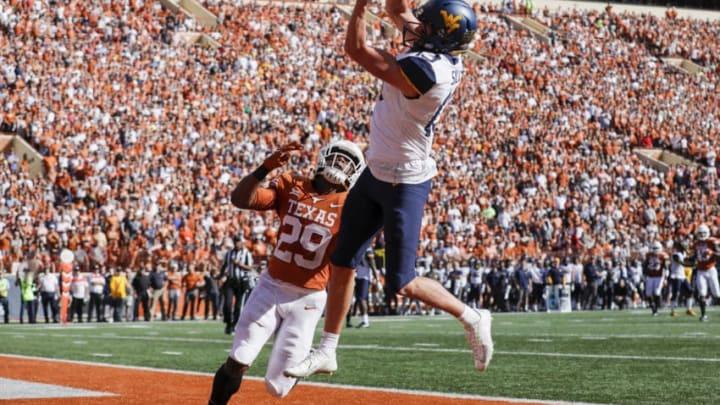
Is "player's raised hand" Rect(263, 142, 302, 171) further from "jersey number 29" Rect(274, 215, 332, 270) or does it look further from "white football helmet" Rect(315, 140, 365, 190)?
"jersey number 29" Rect(274, 215, 332, 270)

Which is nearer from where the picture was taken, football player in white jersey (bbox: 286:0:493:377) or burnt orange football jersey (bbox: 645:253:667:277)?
football player in white jersey (bbox: 286:0:493:377)

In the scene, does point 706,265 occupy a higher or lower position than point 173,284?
higher

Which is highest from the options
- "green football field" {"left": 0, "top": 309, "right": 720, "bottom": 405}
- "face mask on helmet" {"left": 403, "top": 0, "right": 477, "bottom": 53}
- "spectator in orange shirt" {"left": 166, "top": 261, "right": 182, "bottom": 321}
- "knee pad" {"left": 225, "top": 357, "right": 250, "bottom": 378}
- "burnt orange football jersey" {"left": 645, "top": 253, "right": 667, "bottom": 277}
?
"face mask on helmet" {"left": 403, "top": 0, "right": 477, "bottom": 53}

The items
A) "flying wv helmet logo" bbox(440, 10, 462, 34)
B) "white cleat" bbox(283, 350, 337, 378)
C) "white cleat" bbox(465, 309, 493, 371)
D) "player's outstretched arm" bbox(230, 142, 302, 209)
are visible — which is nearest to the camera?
"flying wv helmet logo" bbox(440, 10, 462, 34)

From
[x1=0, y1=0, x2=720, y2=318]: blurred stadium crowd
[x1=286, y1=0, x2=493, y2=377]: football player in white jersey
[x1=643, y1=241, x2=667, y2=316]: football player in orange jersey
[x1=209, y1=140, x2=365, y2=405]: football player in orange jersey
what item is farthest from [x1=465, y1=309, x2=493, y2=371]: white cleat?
[x1=643, y1=241, x2=667, y2=316]: football player in orange jersey

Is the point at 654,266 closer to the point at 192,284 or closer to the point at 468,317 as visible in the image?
the point at 192,284

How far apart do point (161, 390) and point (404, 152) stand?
3.85 m

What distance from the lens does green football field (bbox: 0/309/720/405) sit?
874 centimetres

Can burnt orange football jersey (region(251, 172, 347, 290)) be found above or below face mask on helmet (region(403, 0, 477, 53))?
below

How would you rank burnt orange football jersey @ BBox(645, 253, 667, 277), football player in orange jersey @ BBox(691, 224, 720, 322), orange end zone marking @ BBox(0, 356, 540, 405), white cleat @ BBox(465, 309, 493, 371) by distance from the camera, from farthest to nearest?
1. burnt orange football jersey @ BBox(645, 253, 667, 277)
2. football player in orange jersey @ BBox(691, 224, 720, 322)
3. orange end zone marking @ BBox(0, 356, 540, 405)
4. white cleat @ BBox(465, 309, 493, 371)

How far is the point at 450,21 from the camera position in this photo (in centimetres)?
562

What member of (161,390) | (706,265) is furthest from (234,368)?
(706,265)

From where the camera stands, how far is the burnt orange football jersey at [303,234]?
645 centimetres

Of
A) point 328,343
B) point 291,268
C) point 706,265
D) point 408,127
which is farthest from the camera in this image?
point 706,265
